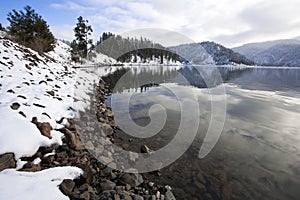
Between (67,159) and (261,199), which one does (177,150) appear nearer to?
(261,199)

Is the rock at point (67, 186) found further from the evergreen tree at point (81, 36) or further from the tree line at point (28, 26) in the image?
the evergreen tree at point (81, 36)

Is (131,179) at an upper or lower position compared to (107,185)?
lower

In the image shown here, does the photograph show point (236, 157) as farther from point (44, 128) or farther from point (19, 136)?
point (19, 136)

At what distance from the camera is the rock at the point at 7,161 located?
4011 mm

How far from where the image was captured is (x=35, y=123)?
571 centimetres

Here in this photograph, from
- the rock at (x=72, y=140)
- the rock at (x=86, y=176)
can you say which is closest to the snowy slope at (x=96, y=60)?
the rock at (x=72, y=140)

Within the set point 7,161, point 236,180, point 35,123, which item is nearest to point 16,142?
point 7,161

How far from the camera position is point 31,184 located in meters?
3.76

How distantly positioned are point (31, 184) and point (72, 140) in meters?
2.47

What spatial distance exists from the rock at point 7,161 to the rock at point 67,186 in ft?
4.15

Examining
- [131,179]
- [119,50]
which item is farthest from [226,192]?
[119,50]

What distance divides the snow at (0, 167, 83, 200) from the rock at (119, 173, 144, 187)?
1544 millimetres

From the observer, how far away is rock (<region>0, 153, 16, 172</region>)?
4.01m

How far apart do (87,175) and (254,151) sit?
23.0 feet
